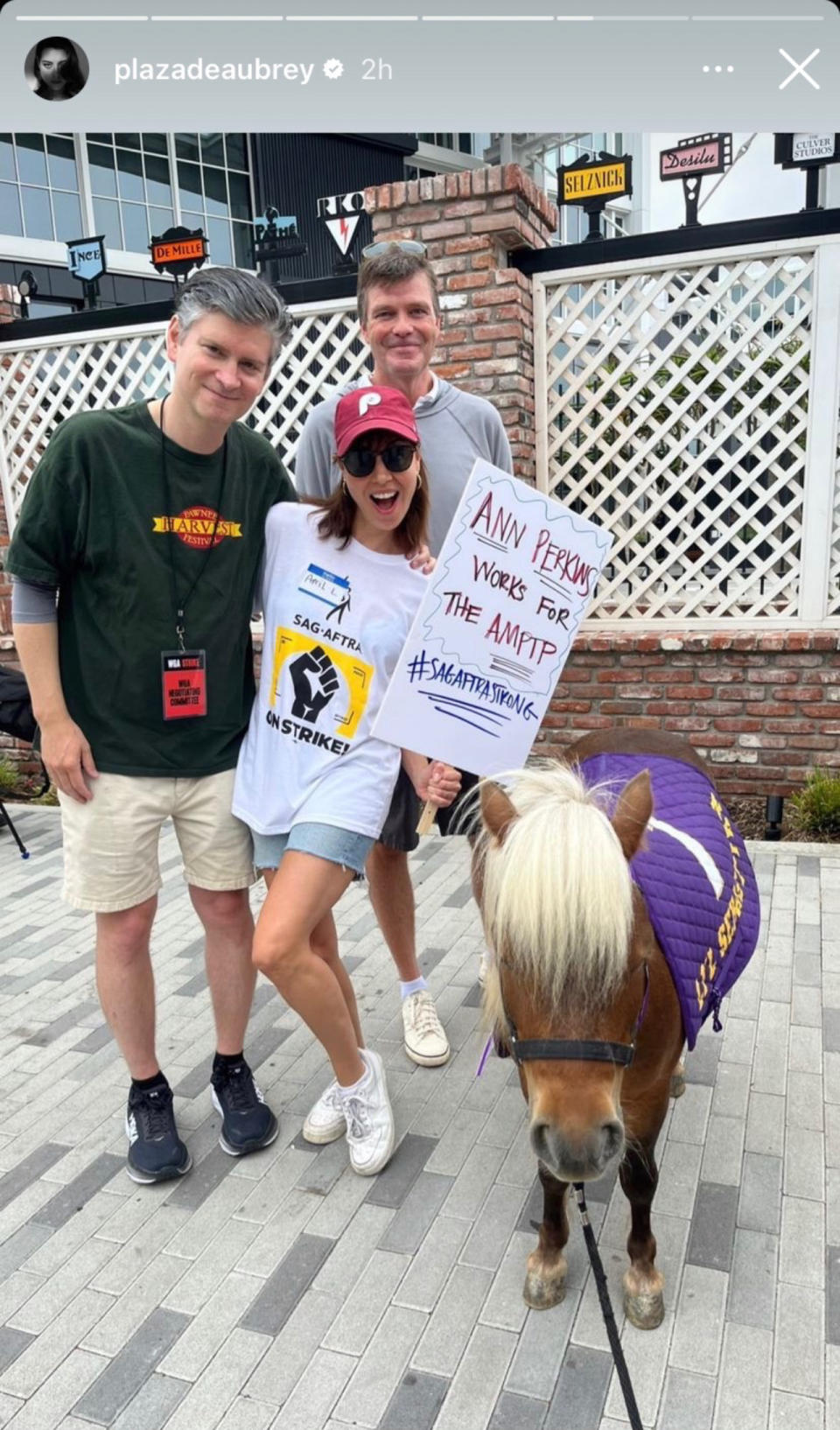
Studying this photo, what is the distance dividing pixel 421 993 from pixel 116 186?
1794 centimetres

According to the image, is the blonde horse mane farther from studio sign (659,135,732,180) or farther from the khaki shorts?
studio sign (659,135,732,180)

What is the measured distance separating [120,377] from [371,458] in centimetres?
421

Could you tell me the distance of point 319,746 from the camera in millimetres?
2096

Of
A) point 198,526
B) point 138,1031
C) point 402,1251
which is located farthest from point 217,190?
point 402,1251

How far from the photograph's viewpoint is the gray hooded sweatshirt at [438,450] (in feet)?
7.97

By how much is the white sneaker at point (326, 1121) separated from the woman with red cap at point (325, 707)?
1.23ft

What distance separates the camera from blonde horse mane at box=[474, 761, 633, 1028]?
133 centimetres

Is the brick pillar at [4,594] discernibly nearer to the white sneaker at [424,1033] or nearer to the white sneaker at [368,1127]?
the white sneaker at [424,1033]

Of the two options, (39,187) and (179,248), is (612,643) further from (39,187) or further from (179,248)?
(39,187)

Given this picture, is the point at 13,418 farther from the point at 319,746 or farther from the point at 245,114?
the point at 319,746

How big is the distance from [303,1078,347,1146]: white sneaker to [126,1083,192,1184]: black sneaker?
323mm

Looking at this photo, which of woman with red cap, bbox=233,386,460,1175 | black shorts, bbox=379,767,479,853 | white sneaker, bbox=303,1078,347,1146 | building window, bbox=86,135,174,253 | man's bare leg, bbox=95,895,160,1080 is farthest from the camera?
building window, bbox=86,135,174,253

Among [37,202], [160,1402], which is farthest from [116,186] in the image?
[160,1402]

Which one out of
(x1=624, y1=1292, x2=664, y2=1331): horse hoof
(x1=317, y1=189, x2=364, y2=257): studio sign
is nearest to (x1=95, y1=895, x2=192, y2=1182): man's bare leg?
(x1=624, y1=1292, x2=664, y2=1331): horse hoof
